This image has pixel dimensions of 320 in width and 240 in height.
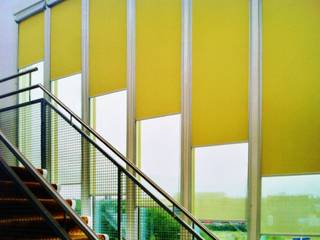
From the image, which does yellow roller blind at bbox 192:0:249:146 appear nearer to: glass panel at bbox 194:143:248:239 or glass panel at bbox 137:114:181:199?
glass panel at bbox 194:143:248:239

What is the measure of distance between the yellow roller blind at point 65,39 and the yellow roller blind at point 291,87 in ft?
9.03

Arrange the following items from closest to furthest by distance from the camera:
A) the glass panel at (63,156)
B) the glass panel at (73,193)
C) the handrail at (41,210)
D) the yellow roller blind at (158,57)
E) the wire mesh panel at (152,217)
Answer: the handrail at (41,210) → the wire mesh panel at (152,217) → the glass panel at (63,156) → the glass panel at (73,193) → the yellow roller blind at (158,57)

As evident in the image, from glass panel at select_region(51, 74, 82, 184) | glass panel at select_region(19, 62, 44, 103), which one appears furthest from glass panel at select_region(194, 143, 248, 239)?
glass panel at select_region(19, 62, 44, 103)

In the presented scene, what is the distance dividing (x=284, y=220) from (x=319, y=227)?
0.30 m

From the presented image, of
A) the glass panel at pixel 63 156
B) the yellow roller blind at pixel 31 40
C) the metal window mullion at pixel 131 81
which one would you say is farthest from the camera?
the yellow roller blind at pixel 31 40

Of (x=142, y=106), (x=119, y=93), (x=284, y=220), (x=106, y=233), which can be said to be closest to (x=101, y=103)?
(x=119, y=93)

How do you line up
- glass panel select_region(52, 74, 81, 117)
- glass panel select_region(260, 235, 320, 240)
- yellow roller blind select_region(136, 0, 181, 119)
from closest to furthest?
glass panel select_region(260, 235, 320, 240) < yellow roller blind select_region(136, 0, 181, 119) < glass panel select_region(52, 74, 81, 117)

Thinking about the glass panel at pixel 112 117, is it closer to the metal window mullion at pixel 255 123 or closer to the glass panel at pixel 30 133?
the glass panel at pixel 30 133

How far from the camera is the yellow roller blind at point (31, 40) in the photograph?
5746mm

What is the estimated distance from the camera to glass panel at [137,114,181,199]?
4.06 m

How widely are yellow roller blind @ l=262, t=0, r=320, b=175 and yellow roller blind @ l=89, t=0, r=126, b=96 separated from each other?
1865 mm

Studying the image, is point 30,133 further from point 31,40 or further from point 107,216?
point 31,40

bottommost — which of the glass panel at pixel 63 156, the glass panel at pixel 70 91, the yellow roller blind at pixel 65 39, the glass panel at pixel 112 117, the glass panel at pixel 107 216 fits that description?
the glass panel at pixel 107 216

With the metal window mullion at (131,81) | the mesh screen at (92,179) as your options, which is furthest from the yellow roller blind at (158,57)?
the mesh screen at (92,179)
